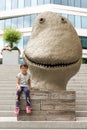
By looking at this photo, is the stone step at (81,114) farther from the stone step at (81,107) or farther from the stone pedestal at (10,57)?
the stone pedestal at (10,57)

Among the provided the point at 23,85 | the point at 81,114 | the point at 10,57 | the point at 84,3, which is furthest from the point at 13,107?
the point at 84,3

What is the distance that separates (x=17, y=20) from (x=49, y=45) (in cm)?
4393

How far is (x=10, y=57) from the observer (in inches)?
974

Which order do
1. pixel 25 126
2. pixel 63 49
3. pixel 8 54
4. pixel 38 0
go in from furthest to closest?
pixel 38 0 < pixel 8 54 < pixel 63 49 < pixel 25 126

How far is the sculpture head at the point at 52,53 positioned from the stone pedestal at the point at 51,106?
860 mm

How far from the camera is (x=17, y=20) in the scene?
5419 centimetres

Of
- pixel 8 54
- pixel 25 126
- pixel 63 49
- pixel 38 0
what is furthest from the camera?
pixel 38 0

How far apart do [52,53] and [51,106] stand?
4.30 feet

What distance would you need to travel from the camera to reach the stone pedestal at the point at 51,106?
32.2 feet

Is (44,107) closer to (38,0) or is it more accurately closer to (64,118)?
(64,118)

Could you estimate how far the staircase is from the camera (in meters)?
9.45

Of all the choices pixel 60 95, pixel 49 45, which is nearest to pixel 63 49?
pixel 49 45

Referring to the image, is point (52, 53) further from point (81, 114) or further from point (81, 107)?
point (81, 107)

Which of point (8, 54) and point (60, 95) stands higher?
point (60, 95)
